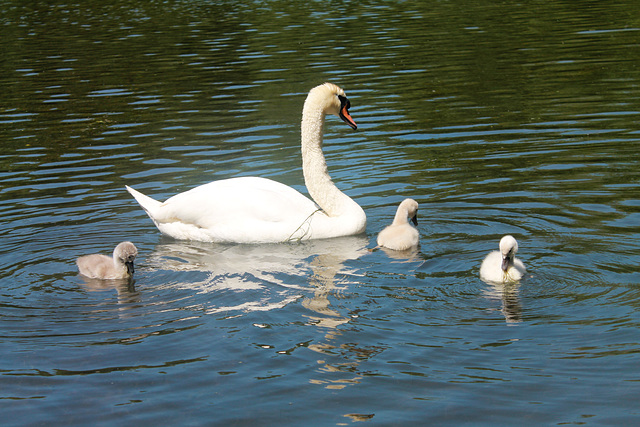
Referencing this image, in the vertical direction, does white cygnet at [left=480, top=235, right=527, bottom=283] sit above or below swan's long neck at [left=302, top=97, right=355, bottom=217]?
below

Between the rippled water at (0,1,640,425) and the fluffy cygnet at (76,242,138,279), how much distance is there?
151 mm

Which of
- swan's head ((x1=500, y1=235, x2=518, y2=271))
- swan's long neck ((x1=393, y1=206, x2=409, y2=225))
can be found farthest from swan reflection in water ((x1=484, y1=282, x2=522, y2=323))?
swan's long neck ((x1=393, y1=206, x2=409, y2=225))

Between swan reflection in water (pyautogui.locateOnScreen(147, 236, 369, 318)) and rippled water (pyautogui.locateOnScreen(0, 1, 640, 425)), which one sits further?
swan reflection in water (pyautogui.locateOnScreen(147, 236, 369, 318))

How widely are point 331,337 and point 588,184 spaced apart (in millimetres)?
5360

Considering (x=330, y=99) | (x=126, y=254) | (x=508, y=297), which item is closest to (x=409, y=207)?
(x=330, y=99)

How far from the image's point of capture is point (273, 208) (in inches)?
376

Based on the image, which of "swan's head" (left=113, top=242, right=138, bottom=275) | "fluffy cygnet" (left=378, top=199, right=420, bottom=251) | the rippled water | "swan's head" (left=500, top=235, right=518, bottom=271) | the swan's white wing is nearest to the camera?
the rippled water

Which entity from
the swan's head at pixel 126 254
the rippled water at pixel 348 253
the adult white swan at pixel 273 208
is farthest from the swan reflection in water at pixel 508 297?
the swan's head at pixel 126 254

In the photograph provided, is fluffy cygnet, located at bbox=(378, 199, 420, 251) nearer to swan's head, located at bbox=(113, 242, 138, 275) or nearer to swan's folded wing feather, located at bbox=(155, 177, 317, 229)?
swan's folded wing feather, located at bbox=(155, 177, 317, 229)

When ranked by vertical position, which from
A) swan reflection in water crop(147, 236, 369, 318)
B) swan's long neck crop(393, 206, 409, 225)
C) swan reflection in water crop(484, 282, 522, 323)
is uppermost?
swan's long neck crop(393, 206, 409, 225)

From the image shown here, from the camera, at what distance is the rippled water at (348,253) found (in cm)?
591

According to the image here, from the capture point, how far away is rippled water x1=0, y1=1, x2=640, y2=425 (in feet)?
19.4

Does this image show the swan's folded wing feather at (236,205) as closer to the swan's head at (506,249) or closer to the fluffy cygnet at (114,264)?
the fluffy cygnet at (114,264)

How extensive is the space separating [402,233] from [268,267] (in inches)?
58.4
